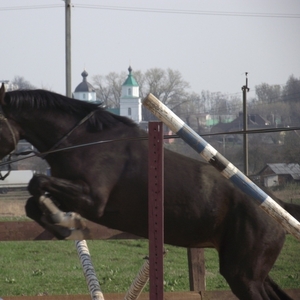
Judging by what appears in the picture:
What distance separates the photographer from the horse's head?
4.72 meters

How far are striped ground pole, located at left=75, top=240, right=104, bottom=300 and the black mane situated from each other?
34.6 inches

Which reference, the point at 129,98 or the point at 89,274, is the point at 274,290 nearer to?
the point at 89,274

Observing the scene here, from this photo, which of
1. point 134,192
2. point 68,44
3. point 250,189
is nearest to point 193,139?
point 250,189

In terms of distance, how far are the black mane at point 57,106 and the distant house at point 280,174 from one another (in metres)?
7.26

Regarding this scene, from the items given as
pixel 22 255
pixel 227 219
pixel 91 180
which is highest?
pixel 91 180

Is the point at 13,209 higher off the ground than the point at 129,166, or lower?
lower

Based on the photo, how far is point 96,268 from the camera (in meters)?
7.84

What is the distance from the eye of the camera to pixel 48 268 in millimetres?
7875

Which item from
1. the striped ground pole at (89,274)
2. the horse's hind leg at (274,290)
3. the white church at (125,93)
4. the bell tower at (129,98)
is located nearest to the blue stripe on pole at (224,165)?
the striped ground pole at (89,274)

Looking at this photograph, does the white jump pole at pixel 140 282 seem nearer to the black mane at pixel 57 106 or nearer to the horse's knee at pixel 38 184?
the horse's knee at pixel 38 184

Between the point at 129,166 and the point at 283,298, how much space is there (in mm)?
1517

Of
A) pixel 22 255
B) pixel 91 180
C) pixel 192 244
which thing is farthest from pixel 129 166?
pixel 22 255

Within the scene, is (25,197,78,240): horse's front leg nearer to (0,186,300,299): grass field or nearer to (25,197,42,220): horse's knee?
(25,197,42,220): horse's knee

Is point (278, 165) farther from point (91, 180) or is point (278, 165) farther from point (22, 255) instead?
→ point (91, 180)
